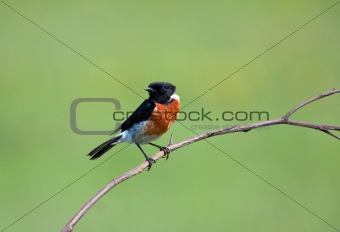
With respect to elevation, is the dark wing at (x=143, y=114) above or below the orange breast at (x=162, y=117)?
above

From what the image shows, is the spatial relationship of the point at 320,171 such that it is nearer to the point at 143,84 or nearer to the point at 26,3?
the point at 143,84

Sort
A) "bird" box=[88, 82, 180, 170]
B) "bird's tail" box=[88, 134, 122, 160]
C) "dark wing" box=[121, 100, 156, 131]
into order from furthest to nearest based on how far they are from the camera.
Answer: "dark wing" box=[121, 100, 156, 131] < "bird" box=[88, 82, 180, 170] < "bird's tail" box=[88, 134, 122, 160]

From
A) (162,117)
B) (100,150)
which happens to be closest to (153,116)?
(162,117)

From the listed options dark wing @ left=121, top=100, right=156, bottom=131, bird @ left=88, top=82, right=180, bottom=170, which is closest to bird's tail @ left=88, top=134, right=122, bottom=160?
bird @ left=88, top=82, right=180, bottom=170

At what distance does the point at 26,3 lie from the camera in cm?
1759

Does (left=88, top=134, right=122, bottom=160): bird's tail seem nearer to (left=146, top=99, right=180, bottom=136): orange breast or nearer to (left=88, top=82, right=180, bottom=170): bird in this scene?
(left=88, top=82, right=180, bottom=170): bird

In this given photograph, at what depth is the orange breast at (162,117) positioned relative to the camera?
4828 millimetres

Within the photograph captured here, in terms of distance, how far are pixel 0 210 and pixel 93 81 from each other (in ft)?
17.9

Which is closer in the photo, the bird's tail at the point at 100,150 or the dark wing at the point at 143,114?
the bird's tail at the point at 100,150

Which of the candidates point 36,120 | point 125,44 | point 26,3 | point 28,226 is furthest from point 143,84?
point 26,3

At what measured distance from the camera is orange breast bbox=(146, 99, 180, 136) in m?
4.83

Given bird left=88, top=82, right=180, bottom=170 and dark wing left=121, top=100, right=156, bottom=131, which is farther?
dark wing left=121, top=100, right=156, bottom=131

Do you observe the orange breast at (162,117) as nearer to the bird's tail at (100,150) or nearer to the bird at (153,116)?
the bird at (153,116)

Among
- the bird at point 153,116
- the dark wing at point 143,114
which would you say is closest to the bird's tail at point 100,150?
the bird at point 153,116
